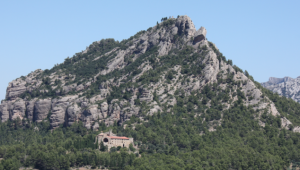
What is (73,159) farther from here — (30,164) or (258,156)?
(258,156)

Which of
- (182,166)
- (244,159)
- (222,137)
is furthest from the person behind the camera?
(222,137)

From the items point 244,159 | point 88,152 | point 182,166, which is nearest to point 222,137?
point 244,159

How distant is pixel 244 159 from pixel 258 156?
Answer: 26.1 feet

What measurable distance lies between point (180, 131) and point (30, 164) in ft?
214

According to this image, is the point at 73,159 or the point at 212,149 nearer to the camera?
the point at 73,159

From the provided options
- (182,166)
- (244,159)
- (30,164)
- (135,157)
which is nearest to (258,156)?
(244,159)

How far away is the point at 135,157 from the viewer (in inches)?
6457

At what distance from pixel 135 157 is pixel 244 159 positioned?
133 feet

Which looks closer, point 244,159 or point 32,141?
point 244,159

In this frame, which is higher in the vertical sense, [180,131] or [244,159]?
[180,131]

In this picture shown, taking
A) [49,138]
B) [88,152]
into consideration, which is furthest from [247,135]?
[49,138]

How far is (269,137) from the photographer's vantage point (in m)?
189

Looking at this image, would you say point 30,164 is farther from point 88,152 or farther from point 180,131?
point 180,131

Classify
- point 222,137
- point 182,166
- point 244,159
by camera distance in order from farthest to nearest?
1. point 222,137
2. point 244,159
3. point 182,166
